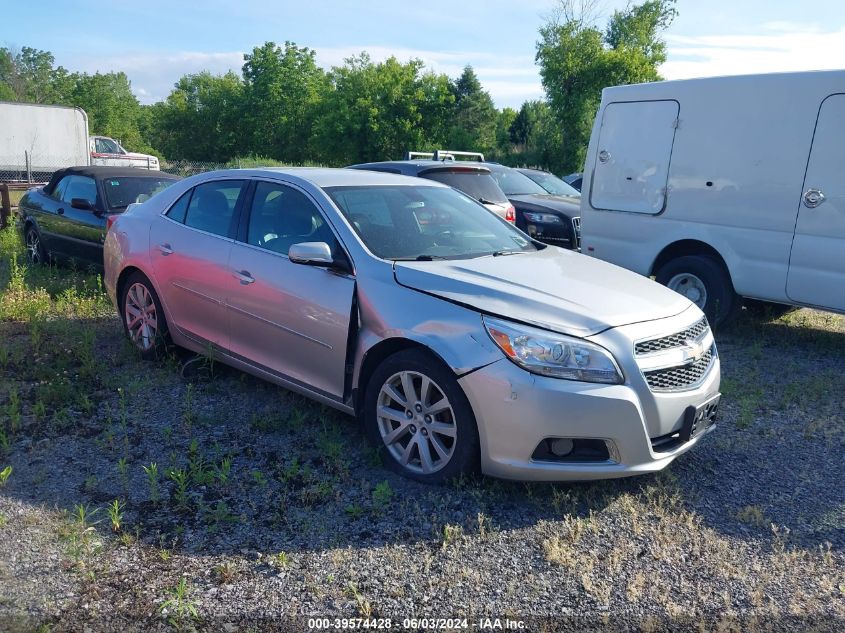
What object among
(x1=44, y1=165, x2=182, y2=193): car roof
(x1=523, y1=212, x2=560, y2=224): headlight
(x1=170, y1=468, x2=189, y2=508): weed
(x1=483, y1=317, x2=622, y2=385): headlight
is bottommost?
(x1=170, y1=468, x2=189, y2=508): weed

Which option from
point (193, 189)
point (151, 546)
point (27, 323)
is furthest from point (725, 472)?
point (27, 323)

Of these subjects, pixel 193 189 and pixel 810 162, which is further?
pixel 810 162

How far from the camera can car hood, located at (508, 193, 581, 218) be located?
11.3 meters

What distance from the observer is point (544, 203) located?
453 inches

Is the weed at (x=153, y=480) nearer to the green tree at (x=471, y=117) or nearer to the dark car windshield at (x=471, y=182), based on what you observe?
the dark car windshield at (x=471, y=182)

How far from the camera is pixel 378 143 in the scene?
164ft

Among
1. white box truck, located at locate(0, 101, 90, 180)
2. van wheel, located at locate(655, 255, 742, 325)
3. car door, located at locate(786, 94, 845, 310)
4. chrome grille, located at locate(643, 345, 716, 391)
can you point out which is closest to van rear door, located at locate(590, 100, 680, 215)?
van wheel, located at locate(655, 255, 742, 325)

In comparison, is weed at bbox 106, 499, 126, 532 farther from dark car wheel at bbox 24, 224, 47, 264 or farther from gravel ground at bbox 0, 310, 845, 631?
dark car wheel at bbox 24, 224, 47, 264

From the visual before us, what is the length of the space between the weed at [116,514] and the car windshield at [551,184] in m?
10.6

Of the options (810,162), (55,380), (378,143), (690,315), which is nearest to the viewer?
(690,315)

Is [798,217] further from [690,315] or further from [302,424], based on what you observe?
Answer: [302,424]

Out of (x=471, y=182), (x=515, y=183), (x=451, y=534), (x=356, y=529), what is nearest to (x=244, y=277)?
(x=356, y=529)

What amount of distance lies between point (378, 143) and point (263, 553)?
158 feet

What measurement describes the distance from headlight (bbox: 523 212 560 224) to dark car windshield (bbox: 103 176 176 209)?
515 centimetres
